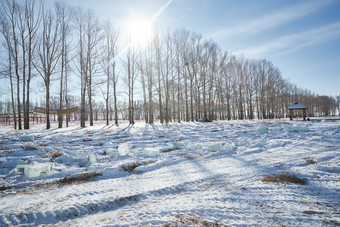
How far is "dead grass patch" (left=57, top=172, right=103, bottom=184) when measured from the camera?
2.40m

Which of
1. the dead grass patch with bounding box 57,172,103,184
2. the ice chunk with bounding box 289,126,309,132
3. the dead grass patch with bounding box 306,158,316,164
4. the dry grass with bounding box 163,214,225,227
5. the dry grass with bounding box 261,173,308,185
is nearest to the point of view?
the dry grass with bounding box 163,214,225,227

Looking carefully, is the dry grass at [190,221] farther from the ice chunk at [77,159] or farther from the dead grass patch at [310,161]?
the dead grass patch at [310,161]

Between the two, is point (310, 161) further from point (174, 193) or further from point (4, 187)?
point (4, 187)

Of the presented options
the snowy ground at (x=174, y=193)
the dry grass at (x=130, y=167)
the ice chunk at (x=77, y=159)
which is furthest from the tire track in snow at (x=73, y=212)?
the ice chunk at (x=77, y=159)

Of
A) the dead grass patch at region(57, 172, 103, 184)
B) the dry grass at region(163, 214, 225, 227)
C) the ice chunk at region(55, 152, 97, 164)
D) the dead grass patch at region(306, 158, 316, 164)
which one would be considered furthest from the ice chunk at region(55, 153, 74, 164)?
the dead grass patch at region(306, 158, 316, 164)

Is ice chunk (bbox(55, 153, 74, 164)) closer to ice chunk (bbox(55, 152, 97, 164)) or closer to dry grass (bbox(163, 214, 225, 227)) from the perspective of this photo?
ice chunk (bbox(55, 152, 97, 164))

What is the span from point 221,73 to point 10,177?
2672 centimetres

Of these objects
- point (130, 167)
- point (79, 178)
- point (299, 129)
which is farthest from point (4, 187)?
point (299, 129)

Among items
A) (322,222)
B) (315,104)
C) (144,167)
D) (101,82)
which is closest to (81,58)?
(101,82)

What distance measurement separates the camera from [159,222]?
1356mm

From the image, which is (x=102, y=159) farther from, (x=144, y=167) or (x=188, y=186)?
(x=188, y=186)

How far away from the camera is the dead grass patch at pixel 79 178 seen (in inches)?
94.5

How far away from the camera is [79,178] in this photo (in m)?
2.50

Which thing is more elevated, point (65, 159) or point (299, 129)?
point (299, 129)
